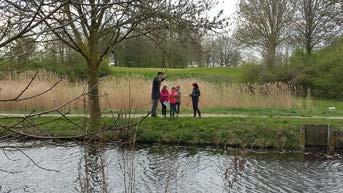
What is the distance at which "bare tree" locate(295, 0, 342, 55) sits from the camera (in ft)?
112

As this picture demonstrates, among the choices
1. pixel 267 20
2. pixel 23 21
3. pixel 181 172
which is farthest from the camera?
pixel 267 20

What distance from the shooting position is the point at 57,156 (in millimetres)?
13859

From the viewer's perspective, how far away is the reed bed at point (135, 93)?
20281mm

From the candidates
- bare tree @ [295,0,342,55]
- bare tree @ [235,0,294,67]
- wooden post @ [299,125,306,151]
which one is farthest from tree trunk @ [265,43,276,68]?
wooden post @ [299,125,306,151]

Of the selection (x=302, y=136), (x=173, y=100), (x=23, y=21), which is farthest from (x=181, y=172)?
(x=23, y=21)

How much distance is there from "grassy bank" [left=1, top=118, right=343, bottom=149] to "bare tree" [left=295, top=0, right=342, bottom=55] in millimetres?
17766

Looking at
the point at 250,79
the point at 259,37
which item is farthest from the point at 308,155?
Result: the point at 259,37

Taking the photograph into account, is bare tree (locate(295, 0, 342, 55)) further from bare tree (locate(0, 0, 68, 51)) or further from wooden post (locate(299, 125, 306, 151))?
bare tree (locate(0, 0, 68, 51))

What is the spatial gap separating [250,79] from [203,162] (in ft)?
67.3

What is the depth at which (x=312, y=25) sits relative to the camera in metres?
34.9

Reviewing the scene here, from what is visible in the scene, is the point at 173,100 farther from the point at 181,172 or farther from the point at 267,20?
the point at 267,20

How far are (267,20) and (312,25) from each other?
328 centimetres

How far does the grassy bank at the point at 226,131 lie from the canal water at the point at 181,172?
3.38 feet

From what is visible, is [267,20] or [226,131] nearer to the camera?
[226,131]
